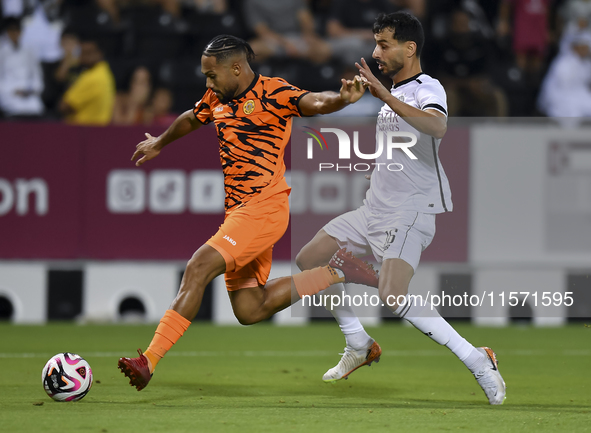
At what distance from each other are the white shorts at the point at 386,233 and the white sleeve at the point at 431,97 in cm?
72

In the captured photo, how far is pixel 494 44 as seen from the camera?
13039 mm

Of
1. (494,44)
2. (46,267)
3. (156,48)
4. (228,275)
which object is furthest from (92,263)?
(494,44)

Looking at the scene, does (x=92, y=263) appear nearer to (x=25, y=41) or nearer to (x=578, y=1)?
(x=25, y=41)

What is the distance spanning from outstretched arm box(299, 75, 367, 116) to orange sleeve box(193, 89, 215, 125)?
28.6 inches

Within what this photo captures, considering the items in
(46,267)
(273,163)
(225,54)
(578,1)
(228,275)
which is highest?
(578,1)

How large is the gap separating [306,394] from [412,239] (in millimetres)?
1193

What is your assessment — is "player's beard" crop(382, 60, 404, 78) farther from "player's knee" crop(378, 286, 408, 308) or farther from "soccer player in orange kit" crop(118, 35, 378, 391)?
"player's knee" crop(378, 286, 408, 308)

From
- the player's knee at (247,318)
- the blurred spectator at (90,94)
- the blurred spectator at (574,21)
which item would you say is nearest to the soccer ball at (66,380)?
the player's knee at (247,318)

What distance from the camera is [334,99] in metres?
5.14

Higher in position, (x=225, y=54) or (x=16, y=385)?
(x=225, y=54)

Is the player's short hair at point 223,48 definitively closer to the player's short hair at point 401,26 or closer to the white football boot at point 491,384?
the player's short hair at point 401,26

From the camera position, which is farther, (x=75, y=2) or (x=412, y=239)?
(x=75, y=2)

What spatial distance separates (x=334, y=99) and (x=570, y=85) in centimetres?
807

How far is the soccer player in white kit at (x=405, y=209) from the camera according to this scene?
5.41 metres
